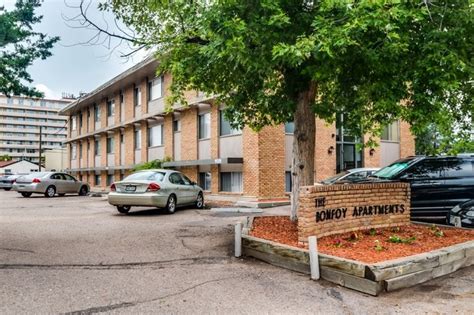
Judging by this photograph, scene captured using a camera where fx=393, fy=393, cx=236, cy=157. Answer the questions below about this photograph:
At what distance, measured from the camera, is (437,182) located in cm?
1042

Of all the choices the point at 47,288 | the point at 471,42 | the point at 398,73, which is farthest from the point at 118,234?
the point at 471,42

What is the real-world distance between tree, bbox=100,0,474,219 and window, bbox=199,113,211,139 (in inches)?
429

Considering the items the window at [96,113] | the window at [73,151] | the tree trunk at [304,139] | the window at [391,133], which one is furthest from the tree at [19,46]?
the window at [73,151]

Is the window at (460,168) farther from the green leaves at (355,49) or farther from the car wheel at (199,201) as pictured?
the car wheel at (199,201)

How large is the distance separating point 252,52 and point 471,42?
391 cm

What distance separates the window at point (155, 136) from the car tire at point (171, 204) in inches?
412

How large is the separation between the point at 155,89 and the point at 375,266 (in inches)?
823

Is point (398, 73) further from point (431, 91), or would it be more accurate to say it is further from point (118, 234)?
point (118, 234)

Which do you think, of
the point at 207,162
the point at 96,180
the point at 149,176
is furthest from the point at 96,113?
the point at 149,176

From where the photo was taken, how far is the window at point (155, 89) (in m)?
23.5

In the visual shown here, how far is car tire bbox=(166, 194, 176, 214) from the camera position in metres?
13.6

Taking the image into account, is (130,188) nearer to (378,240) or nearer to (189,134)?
Result: (189,134)

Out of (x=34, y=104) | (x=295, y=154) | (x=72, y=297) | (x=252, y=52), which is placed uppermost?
(x=34, y=104)

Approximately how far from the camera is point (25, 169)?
75.1 metres
